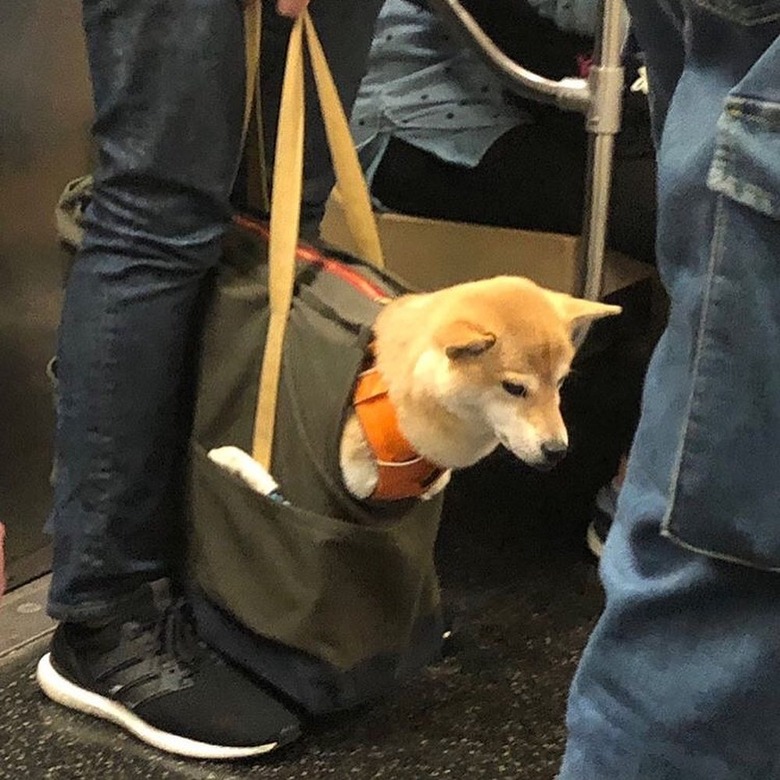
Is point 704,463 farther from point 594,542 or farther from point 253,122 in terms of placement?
point 594,542

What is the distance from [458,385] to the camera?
40.3 inches

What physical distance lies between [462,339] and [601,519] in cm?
55

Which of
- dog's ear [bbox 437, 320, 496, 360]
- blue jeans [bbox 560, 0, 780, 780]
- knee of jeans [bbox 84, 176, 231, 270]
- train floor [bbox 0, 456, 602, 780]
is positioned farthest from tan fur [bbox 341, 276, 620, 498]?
blue jeans [bbox 560, 0, 780, 780]

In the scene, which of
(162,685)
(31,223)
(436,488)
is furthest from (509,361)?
(31,223)

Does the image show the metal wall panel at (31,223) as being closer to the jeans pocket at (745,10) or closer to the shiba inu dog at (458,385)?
the shiba inu dog at (458,385)

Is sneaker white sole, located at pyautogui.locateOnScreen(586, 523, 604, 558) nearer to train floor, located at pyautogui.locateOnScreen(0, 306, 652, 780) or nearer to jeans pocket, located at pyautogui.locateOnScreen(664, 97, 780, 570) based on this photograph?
train floor, located at pyautogui.locateOnScreen(0, 306, 652, 780)

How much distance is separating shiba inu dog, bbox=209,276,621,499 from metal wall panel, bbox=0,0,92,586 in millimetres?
420

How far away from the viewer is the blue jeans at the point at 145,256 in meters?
1.03

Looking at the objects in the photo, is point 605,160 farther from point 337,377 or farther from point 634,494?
point 634,494

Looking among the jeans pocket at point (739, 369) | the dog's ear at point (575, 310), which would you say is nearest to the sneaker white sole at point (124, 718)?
the dog's ear at point (575, 310)

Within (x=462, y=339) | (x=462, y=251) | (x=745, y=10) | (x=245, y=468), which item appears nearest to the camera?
(x=745, y=10)

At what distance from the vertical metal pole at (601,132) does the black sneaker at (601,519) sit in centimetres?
26

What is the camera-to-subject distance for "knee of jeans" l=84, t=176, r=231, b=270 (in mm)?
1069

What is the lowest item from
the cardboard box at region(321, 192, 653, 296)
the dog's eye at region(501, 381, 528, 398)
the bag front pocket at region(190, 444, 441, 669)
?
the bag front pocket at region(190, 444, 441, 669)
